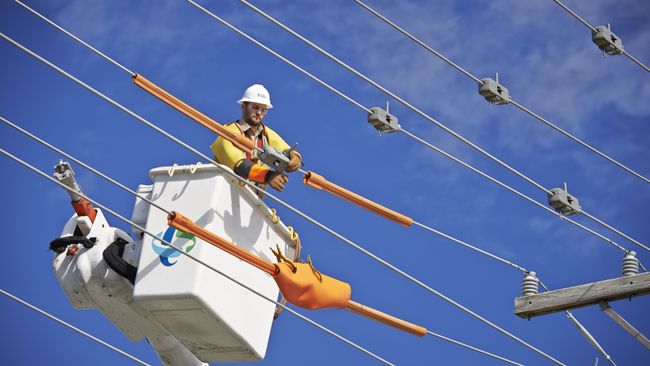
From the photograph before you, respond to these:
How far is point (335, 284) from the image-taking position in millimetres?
11906

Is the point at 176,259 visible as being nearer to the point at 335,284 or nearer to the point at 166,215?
the point at 166,215

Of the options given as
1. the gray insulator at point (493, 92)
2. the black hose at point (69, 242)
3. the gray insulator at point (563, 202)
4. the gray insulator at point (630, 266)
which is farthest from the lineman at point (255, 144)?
the gray insulator at point (630, 266)

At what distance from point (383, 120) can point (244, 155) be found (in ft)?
3.47

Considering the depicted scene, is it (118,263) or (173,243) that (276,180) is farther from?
(118,263)

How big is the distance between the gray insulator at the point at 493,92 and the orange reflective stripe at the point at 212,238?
245cm

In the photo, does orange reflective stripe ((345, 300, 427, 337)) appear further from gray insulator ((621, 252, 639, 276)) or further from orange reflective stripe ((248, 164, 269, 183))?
gray insulator ((621, 252, 639, 276))

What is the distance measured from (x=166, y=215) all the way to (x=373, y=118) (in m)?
1.69

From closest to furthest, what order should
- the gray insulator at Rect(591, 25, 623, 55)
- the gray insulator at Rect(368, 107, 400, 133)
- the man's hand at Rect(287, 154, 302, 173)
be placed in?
the man's hand at Rect(287, 154, 302, 173)
the gray insulator at Rect(368, 107, 400, 133)
the gray insulator at Rect(591, 25, 623, 55)

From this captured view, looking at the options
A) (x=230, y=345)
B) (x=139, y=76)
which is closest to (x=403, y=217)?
(x=230, y=345)

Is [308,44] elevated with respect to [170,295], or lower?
elevated

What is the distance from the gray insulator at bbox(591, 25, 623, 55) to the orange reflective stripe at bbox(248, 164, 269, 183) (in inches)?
122

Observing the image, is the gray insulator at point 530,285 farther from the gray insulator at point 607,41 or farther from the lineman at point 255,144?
the lineman at point 255,144

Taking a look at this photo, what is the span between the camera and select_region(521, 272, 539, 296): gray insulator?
45.9 ft

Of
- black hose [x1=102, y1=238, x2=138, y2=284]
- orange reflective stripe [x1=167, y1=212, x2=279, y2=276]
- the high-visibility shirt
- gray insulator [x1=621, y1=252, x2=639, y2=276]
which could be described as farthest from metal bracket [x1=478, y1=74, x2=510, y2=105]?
black hose [x1=102, y1=238, x2=138, y2=284]
